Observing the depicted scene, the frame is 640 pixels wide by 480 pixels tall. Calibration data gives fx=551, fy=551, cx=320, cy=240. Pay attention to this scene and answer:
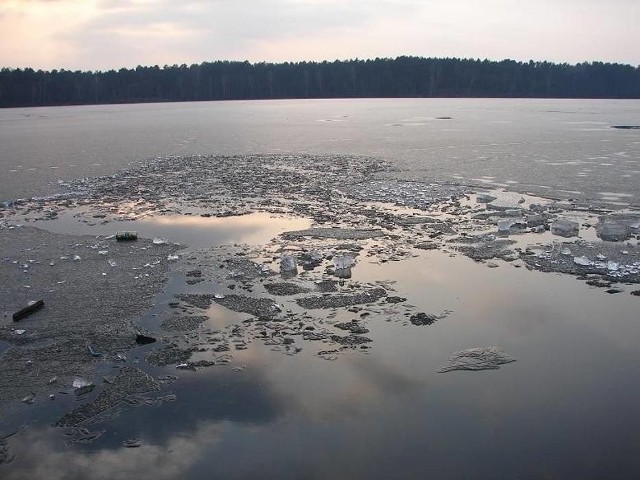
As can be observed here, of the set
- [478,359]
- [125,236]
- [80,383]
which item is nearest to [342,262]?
[478,359]

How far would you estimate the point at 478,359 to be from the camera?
622 cm

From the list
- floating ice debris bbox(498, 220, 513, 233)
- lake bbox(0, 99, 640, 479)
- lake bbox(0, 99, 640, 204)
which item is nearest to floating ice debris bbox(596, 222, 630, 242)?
lake bbox(0, 99, 640, 479)

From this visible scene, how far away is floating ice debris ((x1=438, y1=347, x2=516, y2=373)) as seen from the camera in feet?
19.8

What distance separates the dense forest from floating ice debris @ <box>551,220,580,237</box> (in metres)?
132

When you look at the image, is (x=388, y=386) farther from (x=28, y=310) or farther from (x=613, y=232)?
(x=613, y=232)

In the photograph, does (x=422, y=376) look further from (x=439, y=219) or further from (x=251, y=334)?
(x=439, y=219)

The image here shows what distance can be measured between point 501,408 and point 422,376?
892mm

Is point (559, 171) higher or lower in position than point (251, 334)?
higher

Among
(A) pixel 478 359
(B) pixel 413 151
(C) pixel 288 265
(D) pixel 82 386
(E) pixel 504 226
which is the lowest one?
(D) pixel 82 386

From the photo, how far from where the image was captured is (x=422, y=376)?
5867 millimetres

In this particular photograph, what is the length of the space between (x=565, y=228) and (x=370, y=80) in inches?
5295

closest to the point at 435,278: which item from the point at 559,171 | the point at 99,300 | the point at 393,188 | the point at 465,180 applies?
the point at 99,300

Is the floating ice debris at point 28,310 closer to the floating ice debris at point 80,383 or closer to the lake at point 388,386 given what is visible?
the lake at point 388,386

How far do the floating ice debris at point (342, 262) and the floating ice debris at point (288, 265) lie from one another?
2.23 ft
